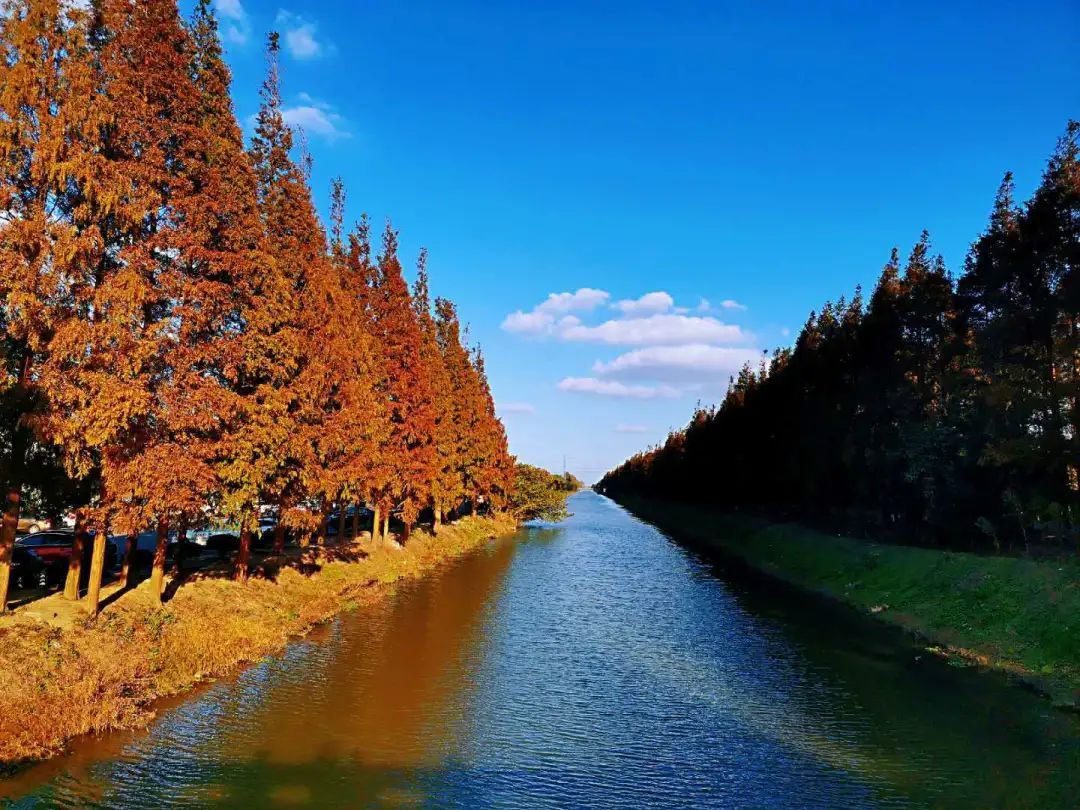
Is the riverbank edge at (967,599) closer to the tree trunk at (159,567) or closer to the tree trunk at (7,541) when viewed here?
the tree trunk at (159,567)

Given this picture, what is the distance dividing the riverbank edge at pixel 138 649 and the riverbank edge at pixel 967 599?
24252 millimetres

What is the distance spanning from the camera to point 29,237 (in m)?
18.0

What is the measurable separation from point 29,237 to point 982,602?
115 ft

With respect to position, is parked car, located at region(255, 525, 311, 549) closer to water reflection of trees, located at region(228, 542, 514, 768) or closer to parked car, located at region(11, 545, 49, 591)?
water reflection of trees, located at region(228, 542, 514, 768)

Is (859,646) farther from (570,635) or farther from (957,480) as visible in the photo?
(957,480)

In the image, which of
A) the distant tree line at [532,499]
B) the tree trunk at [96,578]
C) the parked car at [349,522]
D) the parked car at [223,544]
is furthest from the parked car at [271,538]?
the distant tree line at [532,499]

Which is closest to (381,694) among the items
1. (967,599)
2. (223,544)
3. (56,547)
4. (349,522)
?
(56,547)

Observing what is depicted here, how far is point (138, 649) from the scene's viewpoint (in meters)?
18.3

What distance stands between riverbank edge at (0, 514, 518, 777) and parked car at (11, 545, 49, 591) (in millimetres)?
3631

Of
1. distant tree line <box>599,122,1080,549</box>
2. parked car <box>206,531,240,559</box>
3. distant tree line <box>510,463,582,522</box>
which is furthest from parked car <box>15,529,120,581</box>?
distant tree line <box>510,463,582,522</box>

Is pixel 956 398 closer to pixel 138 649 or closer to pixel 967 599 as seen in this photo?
pixel 967 599

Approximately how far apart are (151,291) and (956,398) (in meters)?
39.1

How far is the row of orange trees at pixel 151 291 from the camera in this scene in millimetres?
18500

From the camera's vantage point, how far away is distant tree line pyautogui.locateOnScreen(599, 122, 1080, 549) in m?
30.8
